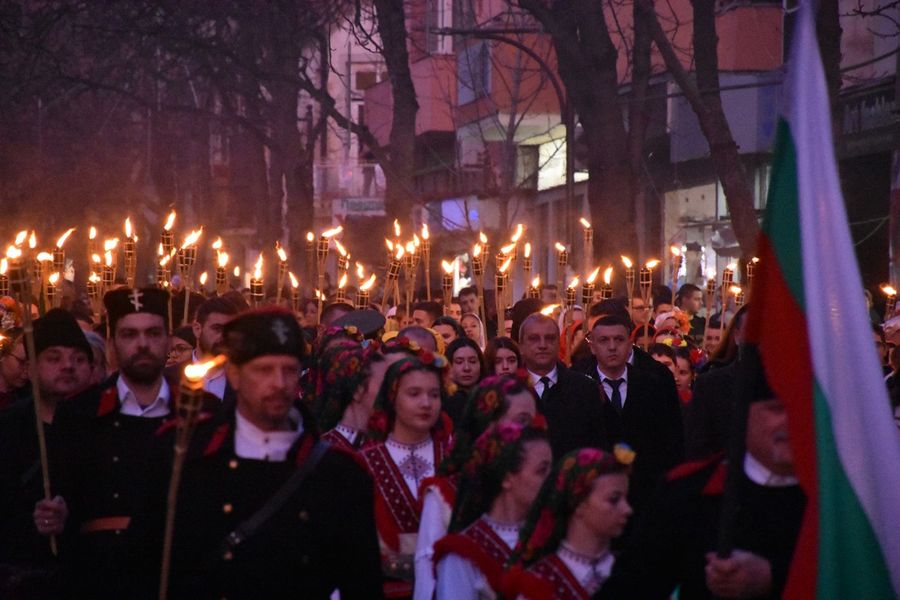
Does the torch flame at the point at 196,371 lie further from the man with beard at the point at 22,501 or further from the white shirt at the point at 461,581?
the man with beard at the point at 22,501

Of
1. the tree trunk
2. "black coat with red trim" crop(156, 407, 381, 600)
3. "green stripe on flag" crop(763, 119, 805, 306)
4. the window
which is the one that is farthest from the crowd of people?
the window

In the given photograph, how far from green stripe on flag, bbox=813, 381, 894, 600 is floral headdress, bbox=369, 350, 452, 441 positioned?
319cm

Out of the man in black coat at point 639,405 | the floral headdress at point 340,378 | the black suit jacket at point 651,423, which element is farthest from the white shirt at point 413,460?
the black suit jacket at point 651,423

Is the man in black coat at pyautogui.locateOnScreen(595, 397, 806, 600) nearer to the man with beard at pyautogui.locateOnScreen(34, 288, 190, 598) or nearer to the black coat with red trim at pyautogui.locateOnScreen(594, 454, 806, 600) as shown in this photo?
the black coat with red trim at pyautogui.locateOnScreen(594, 454, 806, 600)

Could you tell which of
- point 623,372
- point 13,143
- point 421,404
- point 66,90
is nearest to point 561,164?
point 13,143

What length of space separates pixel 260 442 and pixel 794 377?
5.13 feet

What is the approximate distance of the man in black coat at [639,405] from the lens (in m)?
9.99

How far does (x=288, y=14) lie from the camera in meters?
25.9

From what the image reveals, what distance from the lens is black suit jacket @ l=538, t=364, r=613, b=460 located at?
9.44 meters

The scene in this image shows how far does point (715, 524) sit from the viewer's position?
15.6 feet

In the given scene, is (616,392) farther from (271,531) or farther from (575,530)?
(271,531)

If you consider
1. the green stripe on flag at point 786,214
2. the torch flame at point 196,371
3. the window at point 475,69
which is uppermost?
the window at point 475,69

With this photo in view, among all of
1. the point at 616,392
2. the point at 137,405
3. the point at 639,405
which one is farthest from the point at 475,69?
the point at 137,405

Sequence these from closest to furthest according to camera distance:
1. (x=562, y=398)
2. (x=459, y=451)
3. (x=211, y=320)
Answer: (x=459, y=451), (x=562, y=398), (x=211, y=320)
